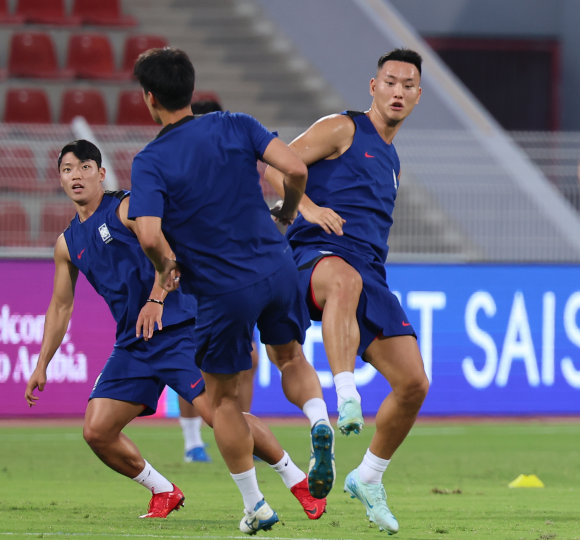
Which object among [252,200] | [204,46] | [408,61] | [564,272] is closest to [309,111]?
[204,46]

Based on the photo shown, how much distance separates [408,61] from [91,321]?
6.67 meters

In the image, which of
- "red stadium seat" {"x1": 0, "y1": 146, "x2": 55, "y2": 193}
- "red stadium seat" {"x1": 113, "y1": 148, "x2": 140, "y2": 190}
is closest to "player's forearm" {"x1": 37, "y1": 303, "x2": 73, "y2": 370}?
"red stadium seat" {"x1": 0, "y1": 146, "x2": 55, "y2": 193}

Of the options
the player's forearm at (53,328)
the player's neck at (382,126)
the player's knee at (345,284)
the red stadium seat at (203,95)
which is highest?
the red stadium seat at (203,95)

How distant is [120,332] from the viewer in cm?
653

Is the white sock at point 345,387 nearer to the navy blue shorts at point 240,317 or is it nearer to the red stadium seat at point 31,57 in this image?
the navy blue shorts at point 240,317

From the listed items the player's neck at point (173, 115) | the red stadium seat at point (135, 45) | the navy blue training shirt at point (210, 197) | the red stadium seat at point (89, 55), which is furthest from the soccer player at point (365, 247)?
the red stadium seat at point (135, 45)

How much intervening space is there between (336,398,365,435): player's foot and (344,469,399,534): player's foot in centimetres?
64

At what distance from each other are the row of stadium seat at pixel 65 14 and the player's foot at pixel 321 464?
47.0ft

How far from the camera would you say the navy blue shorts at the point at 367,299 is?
19.1 ft

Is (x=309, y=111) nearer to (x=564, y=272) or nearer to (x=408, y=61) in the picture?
(x=564, y=272)

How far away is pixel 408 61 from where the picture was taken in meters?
6.09

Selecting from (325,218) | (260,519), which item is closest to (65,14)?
(325,218)

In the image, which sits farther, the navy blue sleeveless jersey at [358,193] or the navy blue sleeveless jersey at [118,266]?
Result: the navy blue sleeveless jersey at [118,266]

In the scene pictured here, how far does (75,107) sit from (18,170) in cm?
353
